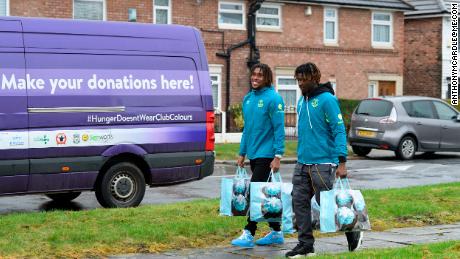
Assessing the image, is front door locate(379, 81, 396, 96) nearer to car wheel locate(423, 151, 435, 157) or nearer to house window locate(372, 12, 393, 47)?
house window locate(372, 12, 393, 47)

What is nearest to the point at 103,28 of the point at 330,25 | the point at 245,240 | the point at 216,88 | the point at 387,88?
the point at 245,240

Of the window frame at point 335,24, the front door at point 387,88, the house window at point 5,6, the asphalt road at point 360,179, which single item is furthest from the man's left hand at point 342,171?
the front door at point 387,88

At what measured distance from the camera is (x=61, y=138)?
11125 mm

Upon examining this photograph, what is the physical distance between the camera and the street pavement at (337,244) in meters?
8.41

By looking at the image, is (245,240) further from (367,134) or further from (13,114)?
(367,134)

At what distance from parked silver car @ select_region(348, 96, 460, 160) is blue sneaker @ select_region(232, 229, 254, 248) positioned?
46.4ft

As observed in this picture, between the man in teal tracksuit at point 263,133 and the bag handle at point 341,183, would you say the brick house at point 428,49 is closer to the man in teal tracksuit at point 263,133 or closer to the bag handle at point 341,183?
the man in teal tracksuit at point 263,133

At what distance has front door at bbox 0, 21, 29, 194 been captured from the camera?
35.1 ft

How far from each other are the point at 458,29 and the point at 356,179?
2387 cm

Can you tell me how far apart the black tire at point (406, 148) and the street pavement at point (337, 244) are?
40.4ft

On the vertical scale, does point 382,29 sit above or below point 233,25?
above

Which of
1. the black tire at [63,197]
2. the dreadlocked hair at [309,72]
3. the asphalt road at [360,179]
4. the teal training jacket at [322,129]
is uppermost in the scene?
the dreadlocked hair at [309,72]

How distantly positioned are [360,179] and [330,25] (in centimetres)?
1678

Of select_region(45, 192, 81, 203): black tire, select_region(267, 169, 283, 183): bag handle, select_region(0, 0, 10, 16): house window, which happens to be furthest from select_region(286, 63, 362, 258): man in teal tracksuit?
select_region(0, 0, 10, 16): house window
